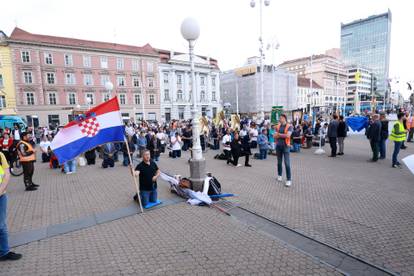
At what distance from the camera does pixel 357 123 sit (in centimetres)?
1927

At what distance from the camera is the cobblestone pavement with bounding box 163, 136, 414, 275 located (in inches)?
152

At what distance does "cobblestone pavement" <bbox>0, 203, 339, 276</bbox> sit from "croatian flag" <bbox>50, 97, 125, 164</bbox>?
1848 millimetres

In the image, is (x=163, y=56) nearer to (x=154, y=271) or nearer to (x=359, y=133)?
(x=359, y=133)

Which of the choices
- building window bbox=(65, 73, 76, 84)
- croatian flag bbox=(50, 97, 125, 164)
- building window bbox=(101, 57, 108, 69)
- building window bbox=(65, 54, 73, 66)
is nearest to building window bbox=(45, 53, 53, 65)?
building window bbox=(65, 54, 73, 66)

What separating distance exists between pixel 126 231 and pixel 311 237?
3.48m

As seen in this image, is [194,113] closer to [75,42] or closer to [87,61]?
[87,61]

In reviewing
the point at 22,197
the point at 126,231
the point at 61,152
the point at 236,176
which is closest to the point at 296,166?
the point at 236,176

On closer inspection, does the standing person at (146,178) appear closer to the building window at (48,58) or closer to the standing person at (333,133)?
the standing person at (333,133)

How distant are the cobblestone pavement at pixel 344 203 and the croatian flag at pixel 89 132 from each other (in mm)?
3615

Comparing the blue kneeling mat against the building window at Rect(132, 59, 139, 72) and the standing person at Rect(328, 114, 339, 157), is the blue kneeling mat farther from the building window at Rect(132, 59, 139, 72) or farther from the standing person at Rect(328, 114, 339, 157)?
the building window at Rect(132, 59, 139, 72)

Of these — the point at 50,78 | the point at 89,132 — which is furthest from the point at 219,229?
the point at 50,78

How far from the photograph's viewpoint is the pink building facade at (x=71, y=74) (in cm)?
3894

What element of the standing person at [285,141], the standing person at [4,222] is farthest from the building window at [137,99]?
the standing person at [4,222]

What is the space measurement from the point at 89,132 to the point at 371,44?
125m
